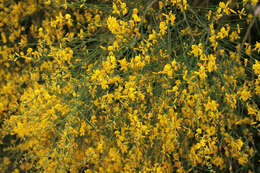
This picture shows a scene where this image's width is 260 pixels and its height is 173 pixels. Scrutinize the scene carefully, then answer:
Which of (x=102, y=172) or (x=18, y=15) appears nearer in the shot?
(x=102, y=172)

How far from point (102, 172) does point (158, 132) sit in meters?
0.52

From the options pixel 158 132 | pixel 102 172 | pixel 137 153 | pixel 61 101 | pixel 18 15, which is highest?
pixel 18 15

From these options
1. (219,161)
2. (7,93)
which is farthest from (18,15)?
(219,161)

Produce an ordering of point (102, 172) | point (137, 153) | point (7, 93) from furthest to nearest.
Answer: point (7, 93) < point (102, 172) < point (137, 153)

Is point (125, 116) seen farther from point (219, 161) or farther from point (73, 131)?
point (219, 161)

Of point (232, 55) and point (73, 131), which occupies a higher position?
point (232, 55)

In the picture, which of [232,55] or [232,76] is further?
[232,55]

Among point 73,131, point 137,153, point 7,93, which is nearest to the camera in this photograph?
point 73,131

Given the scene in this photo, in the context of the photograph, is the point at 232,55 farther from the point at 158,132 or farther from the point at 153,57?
the point at 158,132

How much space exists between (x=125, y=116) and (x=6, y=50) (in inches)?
53.7

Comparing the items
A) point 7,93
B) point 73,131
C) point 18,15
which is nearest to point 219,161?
point 73,131

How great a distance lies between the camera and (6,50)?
2629 millimetres

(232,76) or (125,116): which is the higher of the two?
(232,76)

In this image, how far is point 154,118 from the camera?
1984 mm
